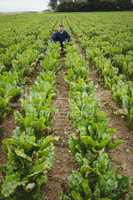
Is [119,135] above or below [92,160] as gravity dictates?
below

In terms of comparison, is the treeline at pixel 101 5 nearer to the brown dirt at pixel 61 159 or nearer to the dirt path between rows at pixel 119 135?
the dirt path between rows at pixel 119 135

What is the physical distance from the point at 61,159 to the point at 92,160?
2.65 feet

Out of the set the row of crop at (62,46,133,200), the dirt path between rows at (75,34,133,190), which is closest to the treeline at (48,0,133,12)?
the dirt path between rows at (75,34,133,190)

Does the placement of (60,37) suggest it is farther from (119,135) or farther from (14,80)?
(119,135)

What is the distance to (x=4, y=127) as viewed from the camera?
6301 mm

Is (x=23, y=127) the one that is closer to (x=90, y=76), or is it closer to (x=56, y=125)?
(x=56, y=125)

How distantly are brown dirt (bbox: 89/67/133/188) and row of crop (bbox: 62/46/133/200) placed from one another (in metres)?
0.31

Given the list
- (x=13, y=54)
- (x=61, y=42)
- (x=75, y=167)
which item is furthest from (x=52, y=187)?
(x=61, y=42)

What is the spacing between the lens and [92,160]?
454 cm

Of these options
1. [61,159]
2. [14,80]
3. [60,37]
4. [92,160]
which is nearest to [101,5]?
[60,37]

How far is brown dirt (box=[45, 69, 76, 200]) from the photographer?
4508 mm

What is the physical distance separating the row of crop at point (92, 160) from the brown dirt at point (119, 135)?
31cm

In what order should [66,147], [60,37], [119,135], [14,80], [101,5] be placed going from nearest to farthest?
[66,147], [119,135], [14,80], [60,37], [101,5]

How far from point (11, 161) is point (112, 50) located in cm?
864
